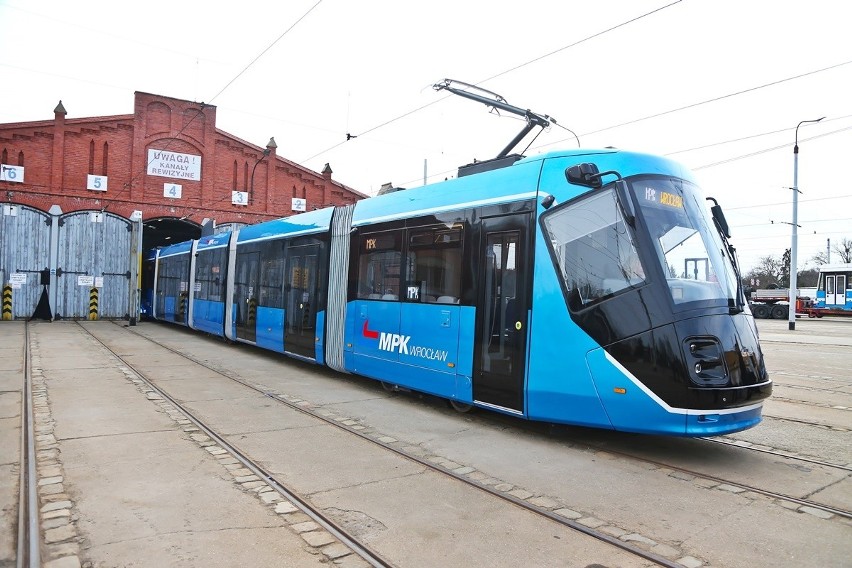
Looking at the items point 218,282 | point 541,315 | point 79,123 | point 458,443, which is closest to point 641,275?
point 541,315

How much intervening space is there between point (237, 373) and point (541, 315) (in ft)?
24.6

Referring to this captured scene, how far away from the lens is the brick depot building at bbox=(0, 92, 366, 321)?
88.6 ft

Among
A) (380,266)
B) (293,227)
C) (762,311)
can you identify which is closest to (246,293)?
(293,227)

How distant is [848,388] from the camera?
35.7 ft

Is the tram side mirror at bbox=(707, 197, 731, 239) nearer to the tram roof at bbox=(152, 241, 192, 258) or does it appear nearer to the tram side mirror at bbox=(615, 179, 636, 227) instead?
the tram side mirror at bbox=(615, 179, 636, 227)

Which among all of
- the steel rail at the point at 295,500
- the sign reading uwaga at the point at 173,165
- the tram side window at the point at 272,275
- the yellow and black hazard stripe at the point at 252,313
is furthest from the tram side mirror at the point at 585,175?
the sign reading uwaga at the point at 173,165

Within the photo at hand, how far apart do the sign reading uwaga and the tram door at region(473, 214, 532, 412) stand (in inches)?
1068

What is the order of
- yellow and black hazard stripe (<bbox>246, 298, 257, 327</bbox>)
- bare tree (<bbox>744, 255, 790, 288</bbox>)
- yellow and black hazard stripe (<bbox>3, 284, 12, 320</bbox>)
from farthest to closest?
1. bare tree (<bbox>744, 255, 790, 288</bbox>)
2. yellow and black hazard stripe (<bbox>3, 284, 12, 320</bbox>)
3. yellow and black hazard stripe (<bbox>246, 298, 257, 327</bbox>)

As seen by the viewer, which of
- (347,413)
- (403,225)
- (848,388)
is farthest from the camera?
(848,388)

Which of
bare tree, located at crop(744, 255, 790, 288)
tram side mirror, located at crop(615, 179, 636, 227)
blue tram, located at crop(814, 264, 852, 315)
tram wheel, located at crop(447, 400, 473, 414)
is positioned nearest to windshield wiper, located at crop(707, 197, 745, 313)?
tram side mirror, located at crop(615, 179, 636, 227)

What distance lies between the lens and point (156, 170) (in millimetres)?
30094

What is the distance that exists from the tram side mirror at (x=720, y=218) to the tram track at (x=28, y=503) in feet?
23.0

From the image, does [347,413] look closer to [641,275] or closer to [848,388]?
[641,275]

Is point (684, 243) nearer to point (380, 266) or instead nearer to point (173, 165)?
point (380, 266)
